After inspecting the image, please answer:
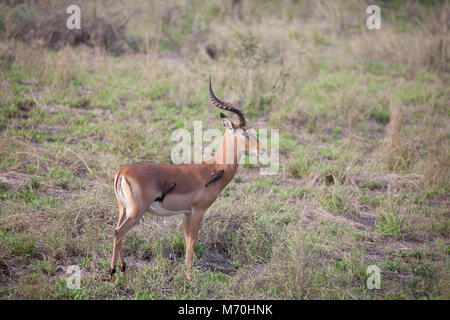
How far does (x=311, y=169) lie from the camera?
759 centimetres

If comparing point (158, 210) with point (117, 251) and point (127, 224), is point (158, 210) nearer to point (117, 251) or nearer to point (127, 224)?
point (127, 224)

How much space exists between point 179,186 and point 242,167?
119 inches

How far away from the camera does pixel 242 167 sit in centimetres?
768

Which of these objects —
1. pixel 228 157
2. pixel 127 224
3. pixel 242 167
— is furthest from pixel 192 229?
pixel 242 167

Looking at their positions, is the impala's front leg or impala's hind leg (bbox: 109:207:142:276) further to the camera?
the impala's front leg

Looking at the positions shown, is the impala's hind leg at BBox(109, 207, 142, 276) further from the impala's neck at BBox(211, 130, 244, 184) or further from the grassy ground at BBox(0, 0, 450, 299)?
the impala's neck at BBox(211, 130, 244, 184)

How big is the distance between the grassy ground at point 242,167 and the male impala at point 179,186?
50 cm

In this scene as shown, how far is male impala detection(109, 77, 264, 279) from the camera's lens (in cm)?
451

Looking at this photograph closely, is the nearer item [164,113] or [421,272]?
[421,272]

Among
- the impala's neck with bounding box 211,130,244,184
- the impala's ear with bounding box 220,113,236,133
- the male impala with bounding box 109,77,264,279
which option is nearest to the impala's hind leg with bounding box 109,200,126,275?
the male impala with bounding box 109,77,264,279

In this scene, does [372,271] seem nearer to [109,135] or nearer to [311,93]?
[109,135]

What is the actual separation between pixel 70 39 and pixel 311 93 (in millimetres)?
5520

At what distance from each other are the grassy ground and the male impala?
50 cm
